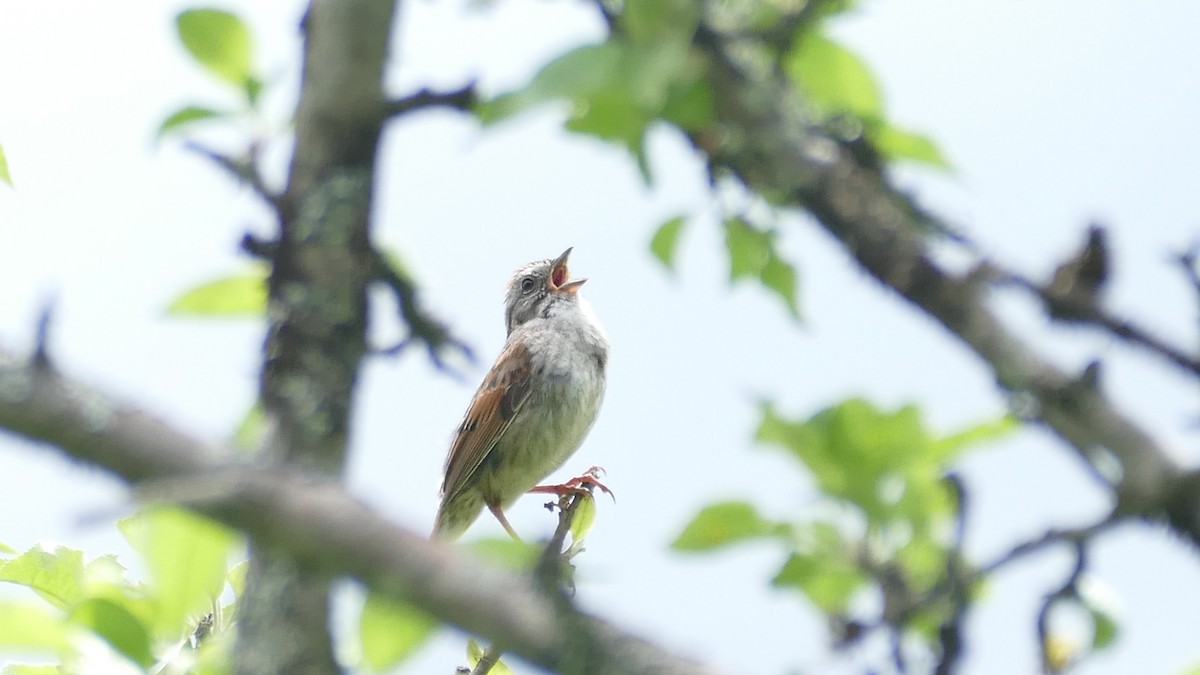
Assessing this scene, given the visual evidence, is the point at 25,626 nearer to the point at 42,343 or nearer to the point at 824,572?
the point at 42,343

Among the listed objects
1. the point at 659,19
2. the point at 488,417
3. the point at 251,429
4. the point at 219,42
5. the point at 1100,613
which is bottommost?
the point at 1100,613

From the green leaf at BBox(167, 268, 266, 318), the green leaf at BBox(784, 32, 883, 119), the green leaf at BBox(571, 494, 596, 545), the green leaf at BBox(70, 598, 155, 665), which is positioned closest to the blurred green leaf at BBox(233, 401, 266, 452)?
the green leaf at BBox(167, 268, 266, 318)

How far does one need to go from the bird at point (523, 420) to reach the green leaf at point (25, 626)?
20.5 ft

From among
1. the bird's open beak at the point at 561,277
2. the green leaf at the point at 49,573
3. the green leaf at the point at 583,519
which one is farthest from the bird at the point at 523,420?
the green leaf at the point at 49,573

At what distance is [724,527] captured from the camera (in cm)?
155

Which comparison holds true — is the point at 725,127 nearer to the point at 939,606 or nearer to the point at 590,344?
the point at 939,606

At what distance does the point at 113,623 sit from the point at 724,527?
89 cm

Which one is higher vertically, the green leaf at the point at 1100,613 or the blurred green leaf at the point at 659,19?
the blurred green leaf at the point at 659,19

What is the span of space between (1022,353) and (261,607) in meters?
1.15

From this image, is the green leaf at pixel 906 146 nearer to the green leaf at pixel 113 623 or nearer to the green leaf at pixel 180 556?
the green leaf at pixel 180 556

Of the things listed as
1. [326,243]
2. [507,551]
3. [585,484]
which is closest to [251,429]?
[326,243]

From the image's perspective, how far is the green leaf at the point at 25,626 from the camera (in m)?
1.75

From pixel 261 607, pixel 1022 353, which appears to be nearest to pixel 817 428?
pixel 1022 353

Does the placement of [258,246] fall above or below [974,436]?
above
